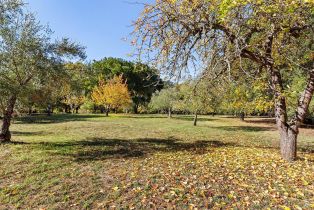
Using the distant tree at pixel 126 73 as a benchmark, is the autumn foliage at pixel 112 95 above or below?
below

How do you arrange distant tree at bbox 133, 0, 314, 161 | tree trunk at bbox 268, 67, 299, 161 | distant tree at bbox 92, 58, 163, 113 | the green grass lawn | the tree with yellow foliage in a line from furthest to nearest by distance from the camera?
1. distant tree at bbox 92, 58, 163, 113
2. the tree with yellow foliage
3. tree trunk at bbox 268, 67, 299, 161
4. distant tree at bbox 133, 0, 314, 161
5. the green grass lawn

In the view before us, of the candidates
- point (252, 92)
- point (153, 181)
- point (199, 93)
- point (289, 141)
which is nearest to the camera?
point (153, 181)

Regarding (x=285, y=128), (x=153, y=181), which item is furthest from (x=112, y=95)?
(x=153, y=181)

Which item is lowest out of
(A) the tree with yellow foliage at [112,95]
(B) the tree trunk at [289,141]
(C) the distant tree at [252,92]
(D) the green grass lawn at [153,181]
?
(D) the green grass lawn at [153,181]

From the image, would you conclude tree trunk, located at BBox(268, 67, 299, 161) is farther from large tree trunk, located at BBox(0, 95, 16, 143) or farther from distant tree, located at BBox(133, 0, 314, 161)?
large tree trunk, located at BBox(0, 95, 16, 143)

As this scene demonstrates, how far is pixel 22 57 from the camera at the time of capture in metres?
10.5

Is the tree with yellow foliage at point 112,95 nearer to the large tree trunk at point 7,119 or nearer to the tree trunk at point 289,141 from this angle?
the large tree trunk at point 7,119

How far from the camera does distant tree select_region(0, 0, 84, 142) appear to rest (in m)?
→ 10.2

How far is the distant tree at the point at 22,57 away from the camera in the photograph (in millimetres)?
10244

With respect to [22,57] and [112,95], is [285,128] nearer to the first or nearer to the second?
[22,57]

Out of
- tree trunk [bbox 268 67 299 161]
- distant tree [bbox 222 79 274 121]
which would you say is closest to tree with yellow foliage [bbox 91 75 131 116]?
distant tree [bbox 222 79 274 121]

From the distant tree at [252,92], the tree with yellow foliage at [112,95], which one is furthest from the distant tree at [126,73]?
the distant tree at [252,92]

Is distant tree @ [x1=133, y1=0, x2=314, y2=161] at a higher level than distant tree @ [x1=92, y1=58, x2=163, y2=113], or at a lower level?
lower

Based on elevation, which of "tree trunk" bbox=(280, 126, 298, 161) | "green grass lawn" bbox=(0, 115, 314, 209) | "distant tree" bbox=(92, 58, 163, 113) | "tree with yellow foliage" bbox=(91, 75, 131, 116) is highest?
"distant tree" bbox=(92, 58, 163, 113)
